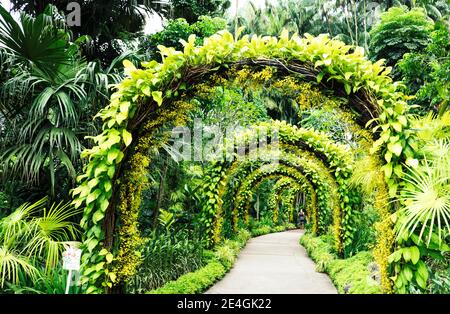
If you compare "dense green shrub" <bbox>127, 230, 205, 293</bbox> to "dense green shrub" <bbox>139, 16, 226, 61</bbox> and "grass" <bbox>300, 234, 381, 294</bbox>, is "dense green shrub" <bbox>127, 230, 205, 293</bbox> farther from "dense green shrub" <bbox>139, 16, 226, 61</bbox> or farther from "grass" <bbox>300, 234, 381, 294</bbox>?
"dense green shrub" <bbox>139, 16, 226, 61</bbox>

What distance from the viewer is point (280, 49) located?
10.3 ft

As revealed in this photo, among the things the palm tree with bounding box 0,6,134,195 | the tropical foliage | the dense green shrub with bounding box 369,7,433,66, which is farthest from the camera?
the dense green shrub with bounding box 369,7,433,66

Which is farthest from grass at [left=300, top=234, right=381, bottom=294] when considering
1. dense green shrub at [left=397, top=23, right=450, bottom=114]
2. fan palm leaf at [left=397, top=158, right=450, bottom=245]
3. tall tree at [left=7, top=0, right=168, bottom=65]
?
tall tree at [left=7, top=0, right=168, bottom=65]

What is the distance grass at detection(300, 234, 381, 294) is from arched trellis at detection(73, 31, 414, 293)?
140 cm

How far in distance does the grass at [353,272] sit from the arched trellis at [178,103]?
4.58 feet

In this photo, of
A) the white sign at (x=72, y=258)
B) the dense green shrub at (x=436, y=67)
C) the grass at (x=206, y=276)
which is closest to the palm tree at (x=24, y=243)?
the white sign at (x=72, y=258)

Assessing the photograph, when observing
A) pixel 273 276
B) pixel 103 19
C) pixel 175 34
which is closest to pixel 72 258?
pixel 273 276

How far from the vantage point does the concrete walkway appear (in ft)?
18.4

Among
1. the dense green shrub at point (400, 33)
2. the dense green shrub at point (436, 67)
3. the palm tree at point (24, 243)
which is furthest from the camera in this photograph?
the dense green shrub at point (400, 33)

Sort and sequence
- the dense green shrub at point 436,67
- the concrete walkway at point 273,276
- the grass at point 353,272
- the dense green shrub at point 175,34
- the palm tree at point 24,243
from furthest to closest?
the dense green shrub at point 175,34, the concrete walkway at point 273,276, the dense green shrub at point 436,67, the grass at point 353,272, the palm tree at point 24,243

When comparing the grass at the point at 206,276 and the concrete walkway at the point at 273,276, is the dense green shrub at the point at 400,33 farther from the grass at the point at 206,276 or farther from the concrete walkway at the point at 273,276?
the grass at the point at 206,276

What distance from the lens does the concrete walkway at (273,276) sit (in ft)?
18.4
